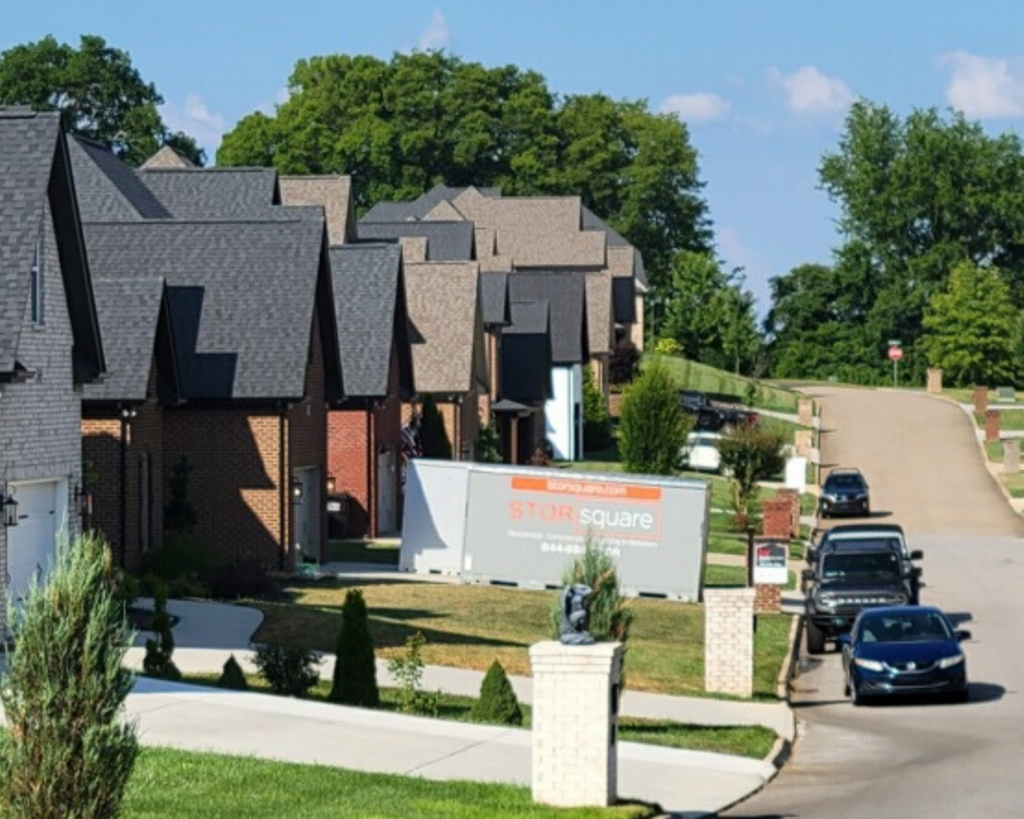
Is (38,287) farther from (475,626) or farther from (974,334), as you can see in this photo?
(974,334)

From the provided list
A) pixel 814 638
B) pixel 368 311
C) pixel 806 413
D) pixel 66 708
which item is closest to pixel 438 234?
pixel 806 413

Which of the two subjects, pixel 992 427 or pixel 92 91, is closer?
pixel 992 427

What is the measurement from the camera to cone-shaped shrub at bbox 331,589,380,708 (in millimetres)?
26953

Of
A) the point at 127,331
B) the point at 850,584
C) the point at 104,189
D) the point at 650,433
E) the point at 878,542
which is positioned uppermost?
the point at 104,189

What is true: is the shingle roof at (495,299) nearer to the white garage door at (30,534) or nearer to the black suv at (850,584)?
the black suv at (850,584)

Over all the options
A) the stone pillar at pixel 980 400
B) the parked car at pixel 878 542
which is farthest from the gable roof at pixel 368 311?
the stone pillar at pixel 980 400

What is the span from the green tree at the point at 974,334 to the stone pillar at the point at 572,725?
358 ft

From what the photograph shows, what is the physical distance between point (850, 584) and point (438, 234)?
50164mm

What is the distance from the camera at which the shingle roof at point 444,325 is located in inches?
2502

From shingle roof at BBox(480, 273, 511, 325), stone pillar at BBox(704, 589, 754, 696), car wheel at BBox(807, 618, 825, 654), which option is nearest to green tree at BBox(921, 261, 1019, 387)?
shingle roof at BBox(480, 273, 511, 325)

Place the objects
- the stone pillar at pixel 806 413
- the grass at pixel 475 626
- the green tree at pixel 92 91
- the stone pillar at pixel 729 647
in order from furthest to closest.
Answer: the green tree at pixel 92 91
the stone pillar at pixel 806 413
the grass at pixel 475 626
the stone pillar at pixel 729 647

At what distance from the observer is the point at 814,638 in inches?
1597

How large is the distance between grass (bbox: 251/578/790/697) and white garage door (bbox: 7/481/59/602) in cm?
352

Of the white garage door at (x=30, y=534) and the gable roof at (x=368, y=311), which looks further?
the gable roof at (x=368, y=311)
